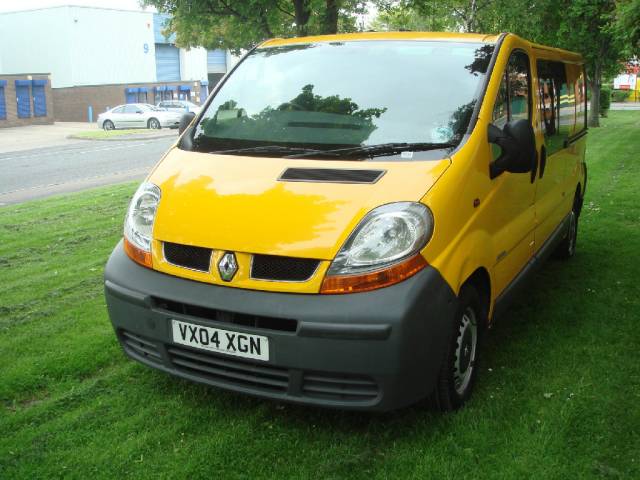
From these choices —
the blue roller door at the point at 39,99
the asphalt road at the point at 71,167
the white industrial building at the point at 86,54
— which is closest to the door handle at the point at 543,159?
the asphalt road at the point at 71,167

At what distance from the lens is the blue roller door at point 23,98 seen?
42.3m

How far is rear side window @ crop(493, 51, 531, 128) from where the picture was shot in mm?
4020

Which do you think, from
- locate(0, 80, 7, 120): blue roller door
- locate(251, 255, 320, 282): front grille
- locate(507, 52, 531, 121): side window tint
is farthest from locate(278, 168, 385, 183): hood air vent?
locate(0, 80, 7, 120): blue roller door

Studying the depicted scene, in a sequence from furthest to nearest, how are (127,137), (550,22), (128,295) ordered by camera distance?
(127,137)
(550,22)
(128,295)

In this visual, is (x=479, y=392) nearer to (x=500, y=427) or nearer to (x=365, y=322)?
(x=500, y=427)

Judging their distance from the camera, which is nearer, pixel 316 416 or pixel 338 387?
pixel 338 387

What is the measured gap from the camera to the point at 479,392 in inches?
150

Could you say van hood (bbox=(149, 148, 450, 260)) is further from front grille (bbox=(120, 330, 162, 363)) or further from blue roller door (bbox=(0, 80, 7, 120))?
blue roller door (bbox=(0, 80, 7, 120))

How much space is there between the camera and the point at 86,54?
158 feet

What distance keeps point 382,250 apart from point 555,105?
2928mm

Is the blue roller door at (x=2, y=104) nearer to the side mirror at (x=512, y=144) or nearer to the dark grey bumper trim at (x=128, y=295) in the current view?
the dark grey bumper trim at (x=128, y=295)

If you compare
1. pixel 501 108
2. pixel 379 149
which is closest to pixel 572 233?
pixel 501 108

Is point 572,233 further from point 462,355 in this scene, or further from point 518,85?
point 462,355

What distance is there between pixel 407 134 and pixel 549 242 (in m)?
2.14
